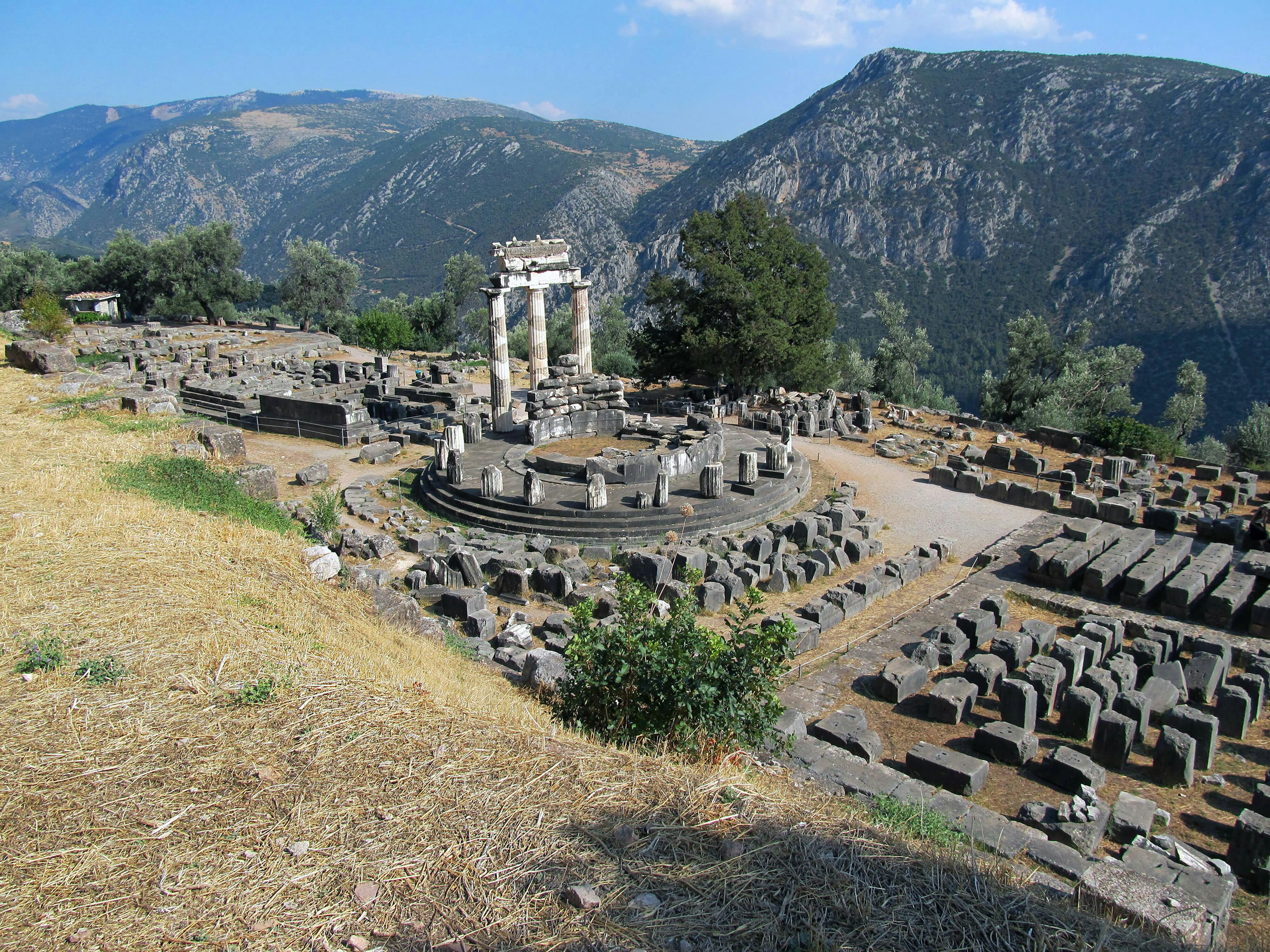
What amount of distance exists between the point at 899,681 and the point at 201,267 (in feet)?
191

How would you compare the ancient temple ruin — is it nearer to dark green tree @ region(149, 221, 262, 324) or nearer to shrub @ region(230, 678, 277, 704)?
shrub @ region(230, 678, 277, 704)

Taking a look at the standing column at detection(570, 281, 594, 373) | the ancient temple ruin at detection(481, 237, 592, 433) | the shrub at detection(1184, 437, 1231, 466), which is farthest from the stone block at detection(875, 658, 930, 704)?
the shrub at detection(1184, 437, 1231, 466)

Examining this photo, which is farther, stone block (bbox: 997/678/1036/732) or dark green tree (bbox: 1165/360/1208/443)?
dark green tree (bbox: 1165/360/1208/443)

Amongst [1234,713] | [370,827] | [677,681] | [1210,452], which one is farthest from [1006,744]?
[1210,452]

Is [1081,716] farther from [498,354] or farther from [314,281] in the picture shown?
[314,281]

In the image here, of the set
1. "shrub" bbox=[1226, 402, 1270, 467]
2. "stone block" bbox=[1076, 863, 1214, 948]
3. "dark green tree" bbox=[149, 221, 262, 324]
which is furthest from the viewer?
"dark green tree" bbox=[149, 221, 262, 324]

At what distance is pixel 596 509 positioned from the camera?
19.6m

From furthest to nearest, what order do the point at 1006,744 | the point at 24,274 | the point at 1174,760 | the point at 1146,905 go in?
the point at 24,274 → the point at 1006,744 → the point at 1174,760 → the point at 1146,905

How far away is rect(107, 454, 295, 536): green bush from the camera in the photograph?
43.4ft

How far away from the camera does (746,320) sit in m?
32.6

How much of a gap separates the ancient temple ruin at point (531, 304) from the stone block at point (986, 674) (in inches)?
731

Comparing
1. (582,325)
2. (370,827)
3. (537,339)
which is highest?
(582,325)

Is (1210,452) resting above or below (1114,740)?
above

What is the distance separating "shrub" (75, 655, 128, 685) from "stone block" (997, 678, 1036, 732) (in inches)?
435
